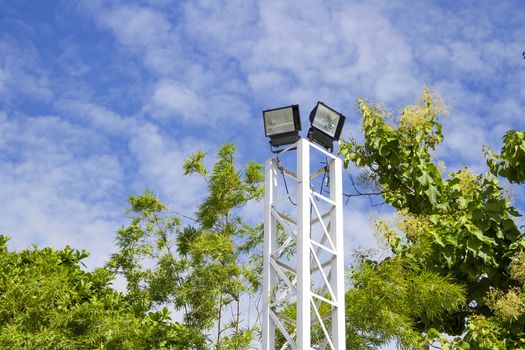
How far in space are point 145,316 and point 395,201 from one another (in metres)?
2.54

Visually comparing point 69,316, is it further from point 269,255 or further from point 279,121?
point 279,121

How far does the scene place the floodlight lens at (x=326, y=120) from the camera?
17.0 ft

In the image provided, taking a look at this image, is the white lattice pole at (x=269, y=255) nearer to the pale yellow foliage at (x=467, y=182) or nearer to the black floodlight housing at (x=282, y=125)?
the black floodlight housing at (x=282, y=125)

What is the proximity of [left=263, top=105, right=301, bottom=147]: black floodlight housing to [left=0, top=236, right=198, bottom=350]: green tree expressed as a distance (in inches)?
98.2

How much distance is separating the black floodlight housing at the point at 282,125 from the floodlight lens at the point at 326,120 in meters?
0.13

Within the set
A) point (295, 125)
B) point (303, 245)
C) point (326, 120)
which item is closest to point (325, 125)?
point (326, 120)

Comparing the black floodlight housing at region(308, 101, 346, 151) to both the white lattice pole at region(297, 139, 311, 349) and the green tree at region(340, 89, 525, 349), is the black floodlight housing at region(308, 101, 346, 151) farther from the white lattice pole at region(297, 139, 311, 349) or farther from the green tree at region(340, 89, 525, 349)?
the green tree at region(340, 89, 525, 349)

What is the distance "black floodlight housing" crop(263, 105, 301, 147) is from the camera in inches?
202

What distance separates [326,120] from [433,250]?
6.16 ft

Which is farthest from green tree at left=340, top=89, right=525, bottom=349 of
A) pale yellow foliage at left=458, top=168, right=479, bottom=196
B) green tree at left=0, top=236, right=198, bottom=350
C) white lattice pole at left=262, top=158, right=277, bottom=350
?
green tree at left=0, top=236, right=198, bottom=350

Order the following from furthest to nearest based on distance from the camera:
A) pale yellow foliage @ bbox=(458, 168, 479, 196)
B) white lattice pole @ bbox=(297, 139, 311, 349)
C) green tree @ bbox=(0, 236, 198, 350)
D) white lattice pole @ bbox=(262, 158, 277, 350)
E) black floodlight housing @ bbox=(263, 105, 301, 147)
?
pale yellow foliage @ bbox=(458, 168, 479, 196), green tree @ bbox=(0, 236, 198, 350), black floodlight housing @ bbox=(263, 105, 301, 147), white lattice pole @ bbox=(262, 158, 277, 350), white lattice pole @ bbox=(297, 139, 311, 349)

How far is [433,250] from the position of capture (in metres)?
6.52

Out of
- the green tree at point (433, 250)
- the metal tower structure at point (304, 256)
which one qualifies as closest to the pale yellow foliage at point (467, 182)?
the green tree at point (433, 250)

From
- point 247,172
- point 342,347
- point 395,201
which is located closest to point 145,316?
point 247,172
